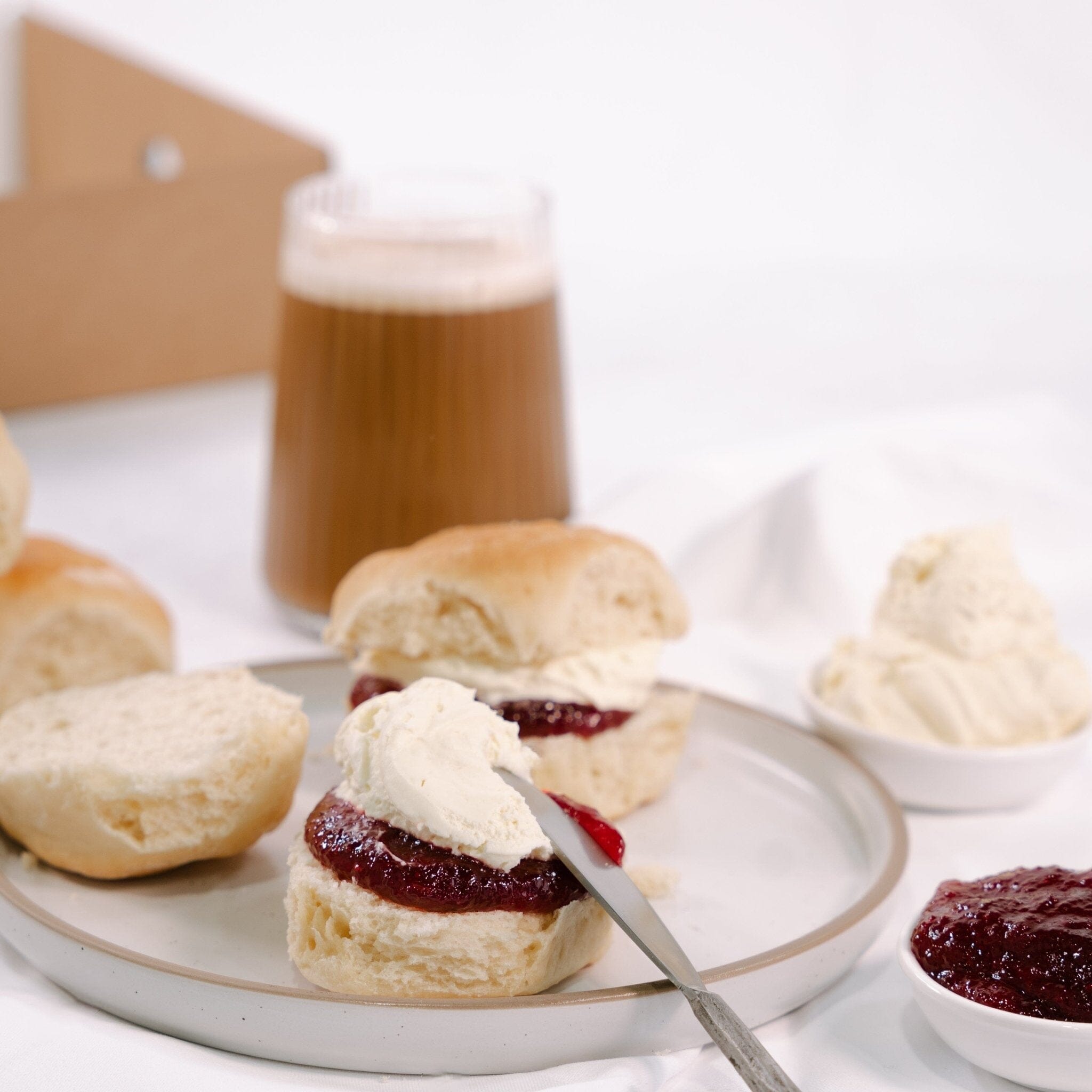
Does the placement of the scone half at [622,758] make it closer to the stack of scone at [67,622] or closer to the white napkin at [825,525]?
the white napkin at [825,525]

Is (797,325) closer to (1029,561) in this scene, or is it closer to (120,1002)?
(1029,561)

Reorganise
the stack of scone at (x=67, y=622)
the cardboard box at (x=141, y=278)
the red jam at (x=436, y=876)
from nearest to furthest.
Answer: the red jam at (x=436, y=876) → the stack of scone at (x=67, y=622) → the cardboard box at (x=141, y=278)

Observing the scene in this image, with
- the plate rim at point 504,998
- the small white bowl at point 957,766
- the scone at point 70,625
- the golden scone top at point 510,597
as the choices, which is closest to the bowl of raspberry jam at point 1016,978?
the plate rim at point 504,998

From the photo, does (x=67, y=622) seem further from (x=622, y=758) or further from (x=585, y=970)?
(x=585, y=970)

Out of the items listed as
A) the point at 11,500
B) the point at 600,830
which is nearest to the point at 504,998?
the point at 600,830

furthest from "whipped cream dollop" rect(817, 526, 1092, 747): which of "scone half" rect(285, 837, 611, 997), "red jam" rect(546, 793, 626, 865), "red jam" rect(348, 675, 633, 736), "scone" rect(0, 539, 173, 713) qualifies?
"scone" rect(0, 539, 173, 713)

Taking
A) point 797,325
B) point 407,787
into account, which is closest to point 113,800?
point 407,787
